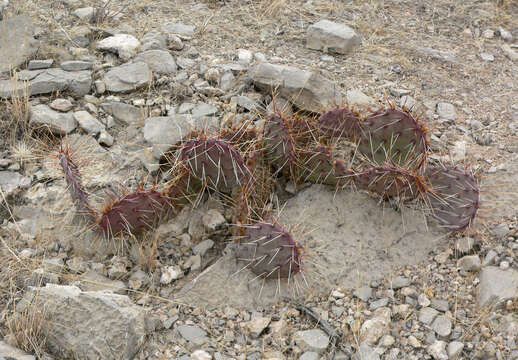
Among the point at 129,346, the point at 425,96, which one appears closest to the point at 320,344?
the point at 129,346

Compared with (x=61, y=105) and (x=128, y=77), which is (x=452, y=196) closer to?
(x=128, y=77)

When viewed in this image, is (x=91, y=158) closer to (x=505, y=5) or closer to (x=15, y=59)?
(x=15, y=59)

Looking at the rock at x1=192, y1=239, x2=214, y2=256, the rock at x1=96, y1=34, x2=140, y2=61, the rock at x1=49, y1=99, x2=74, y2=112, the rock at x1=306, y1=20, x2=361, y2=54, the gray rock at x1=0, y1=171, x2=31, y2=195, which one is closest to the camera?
the rock at x1=192, y1=239, x2=214, y2=256

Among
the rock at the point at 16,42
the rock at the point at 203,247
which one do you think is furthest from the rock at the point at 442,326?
the rock at the point at 16,42

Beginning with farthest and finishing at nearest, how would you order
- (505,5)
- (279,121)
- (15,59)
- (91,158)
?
(505,5), (15,59), (91,158), (279,121)

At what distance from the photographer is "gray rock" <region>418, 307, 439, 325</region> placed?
2771 millimetres

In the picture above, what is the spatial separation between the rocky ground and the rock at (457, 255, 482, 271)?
0.05 ft

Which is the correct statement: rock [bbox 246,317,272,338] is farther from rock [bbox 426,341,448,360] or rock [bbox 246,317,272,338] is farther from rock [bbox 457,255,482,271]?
rock [bbox 457,255,482,271]

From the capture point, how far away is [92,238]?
317 cm

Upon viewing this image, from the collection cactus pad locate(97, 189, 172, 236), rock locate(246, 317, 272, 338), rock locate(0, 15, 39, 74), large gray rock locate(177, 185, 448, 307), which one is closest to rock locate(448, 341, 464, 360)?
large gray rock locate(177, 185, 448, 307)

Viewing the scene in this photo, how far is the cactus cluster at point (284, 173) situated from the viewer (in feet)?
9.58

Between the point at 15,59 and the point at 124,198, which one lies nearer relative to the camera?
the point at 124,198

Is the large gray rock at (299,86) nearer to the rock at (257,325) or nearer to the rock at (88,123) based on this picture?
the rock at (88,123)

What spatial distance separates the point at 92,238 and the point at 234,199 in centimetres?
76
